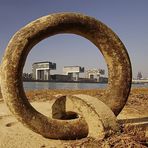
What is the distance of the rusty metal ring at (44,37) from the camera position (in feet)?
20.2

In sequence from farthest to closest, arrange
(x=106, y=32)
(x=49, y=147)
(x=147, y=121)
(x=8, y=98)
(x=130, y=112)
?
(x=130, y=112)
(x=147, y=121)
(x=106, y=32)
(x=8, y=98)
(x=49, y=147)

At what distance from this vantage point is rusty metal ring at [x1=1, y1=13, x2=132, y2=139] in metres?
6.15

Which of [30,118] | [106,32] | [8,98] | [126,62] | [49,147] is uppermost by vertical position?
[106,32]

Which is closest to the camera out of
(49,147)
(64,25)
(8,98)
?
(49,147)

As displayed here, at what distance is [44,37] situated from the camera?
6.62m

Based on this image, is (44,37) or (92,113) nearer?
(92,113)

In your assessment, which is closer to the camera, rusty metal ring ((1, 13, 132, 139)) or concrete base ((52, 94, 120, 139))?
concrete base ((52, 94, 120, 139))

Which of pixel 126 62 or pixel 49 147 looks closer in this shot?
pixel 49 147

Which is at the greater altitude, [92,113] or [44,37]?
[44,37]

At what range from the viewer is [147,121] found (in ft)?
27.0

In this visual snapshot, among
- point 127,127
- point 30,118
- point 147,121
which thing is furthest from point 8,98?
Result: point 147,121

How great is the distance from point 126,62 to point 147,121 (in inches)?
75.4

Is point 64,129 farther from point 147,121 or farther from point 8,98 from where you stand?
point 147,121

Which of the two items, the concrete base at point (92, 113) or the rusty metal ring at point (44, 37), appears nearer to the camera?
the concrete base at point (92, 113)
